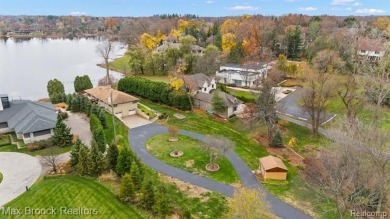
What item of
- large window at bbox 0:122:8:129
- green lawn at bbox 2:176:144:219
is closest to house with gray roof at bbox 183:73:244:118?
green lawn at bbox 2:176:144:219

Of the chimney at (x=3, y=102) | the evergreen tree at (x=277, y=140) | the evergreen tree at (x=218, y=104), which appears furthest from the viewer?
the evergreen tree at (x=218, y=104)

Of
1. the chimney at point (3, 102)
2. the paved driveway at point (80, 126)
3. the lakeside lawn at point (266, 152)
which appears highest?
the chimney at point (3, 102)

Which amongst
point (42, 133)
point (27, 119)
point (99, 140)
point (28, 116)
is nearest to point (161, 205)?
point (99, 140)

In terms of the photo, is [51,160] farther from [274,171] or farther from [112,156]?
[274,171]

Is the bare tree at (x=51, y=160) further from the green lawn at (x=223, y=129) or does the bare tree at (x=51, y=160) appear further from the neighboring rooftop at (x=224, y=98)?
the neighboring rooftop at (x=224, y=98)

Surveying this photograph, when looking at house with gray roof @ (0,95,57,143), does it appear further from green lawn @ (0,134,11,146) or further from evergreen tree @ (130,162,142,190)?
evergreen tree @ (130,162,142,190)

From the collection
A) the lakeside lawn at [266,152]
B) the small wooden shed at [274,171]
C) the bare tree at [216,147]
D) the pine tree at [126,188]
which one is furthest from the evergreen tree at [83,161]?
the small wooden shed at [274,171]
